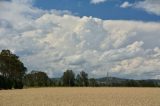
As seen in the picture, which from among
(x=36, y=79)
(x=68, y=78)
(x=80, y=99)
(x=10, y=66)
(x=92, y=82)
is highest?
(x=10, y=66)

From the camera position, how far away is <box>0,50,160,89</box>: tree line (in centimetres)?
12124

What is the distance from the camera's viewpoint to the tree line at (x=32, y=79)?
12124 centimetres

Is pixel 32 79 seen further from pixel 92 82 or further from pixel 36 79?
pixel 92 82

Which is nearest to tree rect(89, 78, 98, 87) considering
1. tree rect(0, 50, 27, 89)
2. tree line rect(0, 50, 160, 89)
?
tree line rect(0, 50, 160, 89)

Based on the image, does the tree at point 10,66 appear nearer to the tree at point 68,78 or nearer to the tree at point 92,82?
the tree at point 68,78

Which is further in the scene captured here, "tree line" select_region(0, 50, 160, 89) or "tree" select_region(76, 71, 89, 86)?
"tree" select_region(76, 71, 89, 86)

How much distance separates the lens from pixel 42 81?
533 feet

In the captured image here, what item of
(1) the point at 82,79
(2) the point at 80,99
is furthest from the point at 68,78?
(2) the point at 80,99

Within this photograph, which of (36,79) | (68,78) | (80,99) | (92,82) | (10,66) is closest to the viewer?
(80,99)

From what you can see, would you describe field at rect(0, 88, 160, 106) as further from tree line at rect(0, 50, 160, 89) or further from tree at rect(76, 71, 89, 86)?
tree at rect(76, 71, 89, 86)

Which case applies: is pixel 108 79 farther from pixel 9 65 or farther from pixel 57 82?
pixel 9 65

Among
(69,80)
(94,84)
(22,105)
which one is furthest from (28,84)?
(22,105)

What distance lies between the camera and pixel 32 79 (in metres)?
168

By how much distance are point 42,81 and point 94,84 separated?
887 inches
